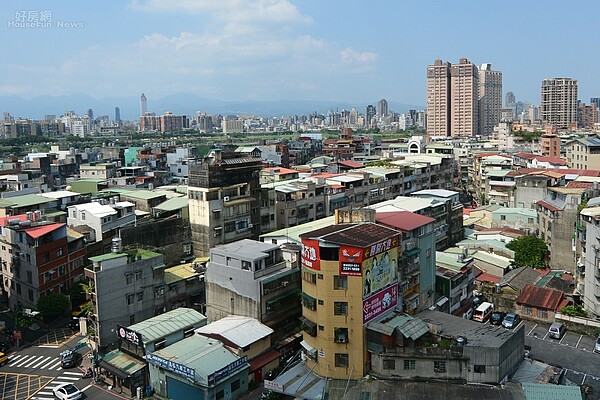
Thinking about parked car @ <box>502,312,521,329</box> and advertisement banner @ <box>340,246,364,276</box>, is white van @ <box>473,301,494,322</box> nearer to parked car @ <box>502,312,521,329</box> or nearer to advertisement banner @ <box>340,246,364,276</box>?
parked car @ <box>502,312,521,329</box>

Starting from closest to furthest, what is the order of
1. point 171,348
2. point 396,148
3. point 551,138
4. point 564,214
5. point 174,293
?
point 171,348 < point 174,293 < point 564,214 < point 551,138 < point 396,148

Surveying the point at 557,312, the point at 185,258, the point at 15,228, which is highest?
the point at 15,228

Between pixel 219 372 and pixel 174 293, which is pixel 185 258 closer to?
pixel 174 293

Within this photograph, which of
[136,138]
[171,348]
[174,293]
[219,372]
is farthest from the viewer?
[136,138]

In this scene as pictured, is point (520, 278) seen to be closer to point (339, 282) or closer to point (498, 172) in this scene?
point (339, 282)

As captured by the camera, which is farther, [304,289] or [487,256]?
[487,256]

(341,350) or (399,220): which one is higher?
(399,220)

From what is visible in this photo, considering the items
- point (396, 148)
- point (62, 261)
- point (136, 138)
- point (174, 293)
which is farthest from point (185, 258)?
point (136, 138)
